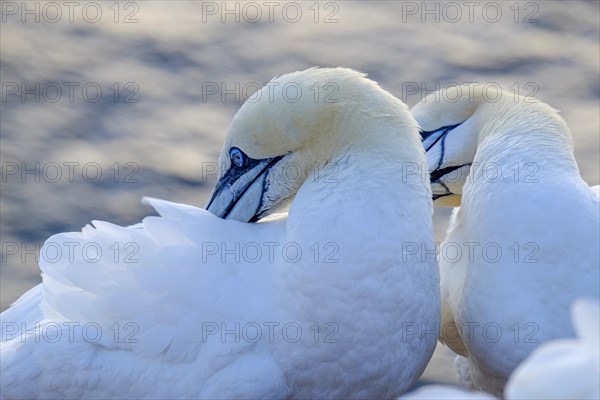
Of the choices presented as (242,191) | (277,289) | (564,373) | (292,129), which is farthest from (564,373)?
(242,191)

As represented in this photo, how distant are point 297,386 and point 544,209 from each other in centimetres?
72

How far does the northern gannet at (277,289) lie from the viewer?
304 centimetres

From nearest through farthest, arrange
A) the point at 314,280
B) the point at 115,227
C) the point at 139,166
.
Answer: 1. the point at 314,280
2. the point at 115,227
3. the point at 139,166

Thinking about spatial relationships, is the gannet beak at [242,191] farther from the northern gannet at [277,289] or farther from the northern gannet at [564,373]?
the northern gannet at [564,373]

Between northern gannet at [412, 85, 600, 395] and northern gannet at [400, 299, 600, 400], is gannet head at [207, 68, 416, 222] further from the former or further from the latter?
northern gannet at [400, 299, 600, 400]

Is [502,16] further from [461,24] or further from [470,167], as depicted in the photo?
[470,167]

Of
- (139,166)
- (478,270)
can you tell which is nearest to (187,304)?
(478,270)

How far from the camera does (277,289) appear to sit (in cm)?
307

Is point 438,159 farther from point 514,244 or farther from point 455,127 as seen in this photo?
point 514,244

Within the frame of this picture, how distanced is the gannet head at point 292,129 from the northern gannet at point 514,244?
312 mm

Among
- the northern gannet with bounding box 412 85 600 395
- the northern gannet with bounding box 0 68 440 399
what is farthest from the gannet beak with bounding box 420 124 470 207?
the northern gannet with bounding box 0 68 440 399

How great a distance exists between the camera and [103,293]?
3.14 m

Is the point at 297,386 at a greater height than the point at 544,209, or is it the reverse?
the point at 544,209

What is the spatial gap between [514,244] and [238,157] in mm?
709
